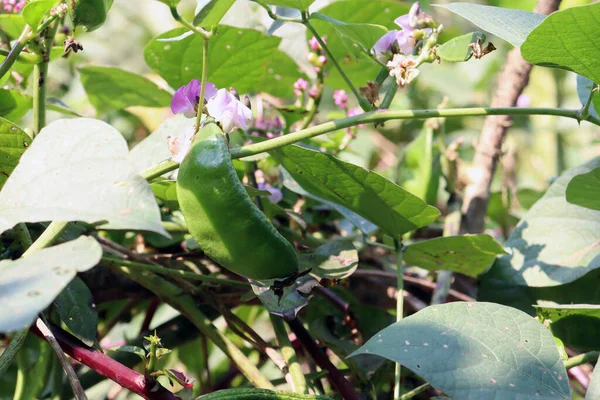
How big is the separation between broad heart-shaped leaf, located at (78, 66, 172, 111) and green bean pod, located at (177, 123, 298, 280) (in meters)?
0.50

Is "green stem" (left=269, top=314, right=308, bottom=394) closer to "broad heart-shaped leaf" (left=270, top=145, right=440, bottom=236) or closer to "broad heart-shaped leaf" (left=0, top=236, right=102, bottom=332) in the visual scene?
"broad heart-shaped leaf" (left=270, top=145, right=440, bottom=236)

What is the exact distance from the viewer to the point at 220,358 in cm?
117

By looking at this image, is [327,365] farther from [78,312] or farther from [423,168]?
[423,168]

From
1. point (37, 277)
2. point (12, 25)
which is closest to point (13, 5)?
point (12, 25)

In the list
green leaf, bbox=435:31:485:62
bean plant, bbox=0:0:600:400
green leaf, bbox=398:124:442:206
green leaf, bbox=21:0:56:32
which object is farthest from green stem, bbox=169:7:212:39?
green leaf, bbox=398:124:442:206

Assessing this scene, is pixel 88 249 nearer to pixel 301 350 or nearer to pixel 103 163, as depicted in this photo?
pixel 103 163

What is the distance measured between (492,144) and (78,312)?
2.49 feet

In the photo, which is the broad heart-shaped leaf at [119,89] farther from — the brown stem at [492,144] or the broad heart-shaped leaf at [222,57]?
the brown stem at [492,144]

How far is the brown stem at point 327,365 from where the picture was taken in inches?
26.3

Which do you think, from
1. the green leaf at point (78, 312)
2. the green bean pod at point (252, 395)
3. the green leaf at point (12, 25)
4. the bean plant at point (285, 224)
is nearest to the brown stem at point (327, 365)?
the bean plant at point (285, 224)

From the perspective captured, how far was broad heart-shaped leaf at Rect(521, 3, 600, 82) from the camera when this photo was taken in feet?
1.75

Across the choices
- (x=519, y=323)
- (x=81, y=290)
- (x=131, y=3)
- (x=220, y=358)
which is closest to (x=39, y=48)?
(x=81, y=290)

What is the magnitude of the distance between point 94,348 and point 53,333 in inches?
1.6

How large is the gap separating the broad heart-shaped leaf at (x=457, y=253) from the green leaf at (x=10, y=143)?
0.43 metres
